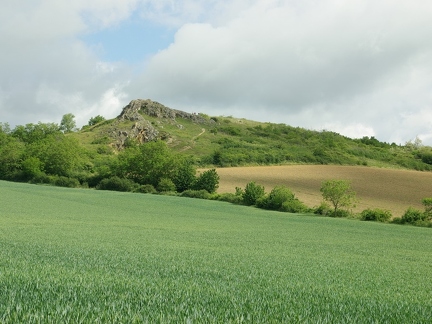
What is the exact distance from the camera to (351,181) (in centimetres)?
7644

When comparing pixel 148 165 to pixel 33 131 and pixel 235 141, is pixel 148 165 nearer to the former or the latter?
pixel 235 141

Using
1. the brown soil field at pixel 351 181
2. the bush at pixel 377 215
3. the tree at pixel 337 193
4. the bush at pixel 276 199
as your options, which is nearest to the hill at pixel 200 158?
the brown soil field at pixel 351 181

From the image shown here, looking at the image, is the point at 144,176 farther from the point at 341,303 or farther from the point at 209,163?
the point at 341,303

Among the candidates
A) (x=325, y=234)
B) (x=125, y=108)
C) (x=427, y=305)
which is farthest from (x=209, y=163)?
(x=427, y=305)

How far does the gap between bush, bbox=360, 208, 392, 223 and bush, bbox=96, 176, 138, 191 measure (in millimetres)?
40047

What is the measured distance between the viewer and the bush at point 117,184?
76938 mm

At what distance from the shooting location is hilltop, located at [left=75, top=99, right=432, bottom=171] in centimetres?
10669

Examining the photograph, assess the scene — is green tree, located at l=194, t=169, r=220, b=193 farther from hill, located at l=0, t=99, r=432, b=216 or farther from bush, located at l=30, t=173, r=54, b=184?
bush, located at l=30, t=173, r=54, b=184

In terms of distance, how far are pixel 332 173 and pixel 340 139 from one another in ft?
157

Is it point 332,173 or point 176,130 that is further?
point 176,130

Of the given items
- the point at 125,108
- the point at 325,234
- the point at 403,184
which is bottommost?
the point at 325,234

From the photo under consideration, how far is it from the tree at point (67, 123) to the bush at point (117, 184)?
79420 mm

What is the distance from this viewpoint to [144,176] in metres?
80.8

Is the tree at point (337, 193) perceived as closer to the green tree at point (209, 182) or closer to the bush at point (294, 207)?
the bush at point (294, 207)
